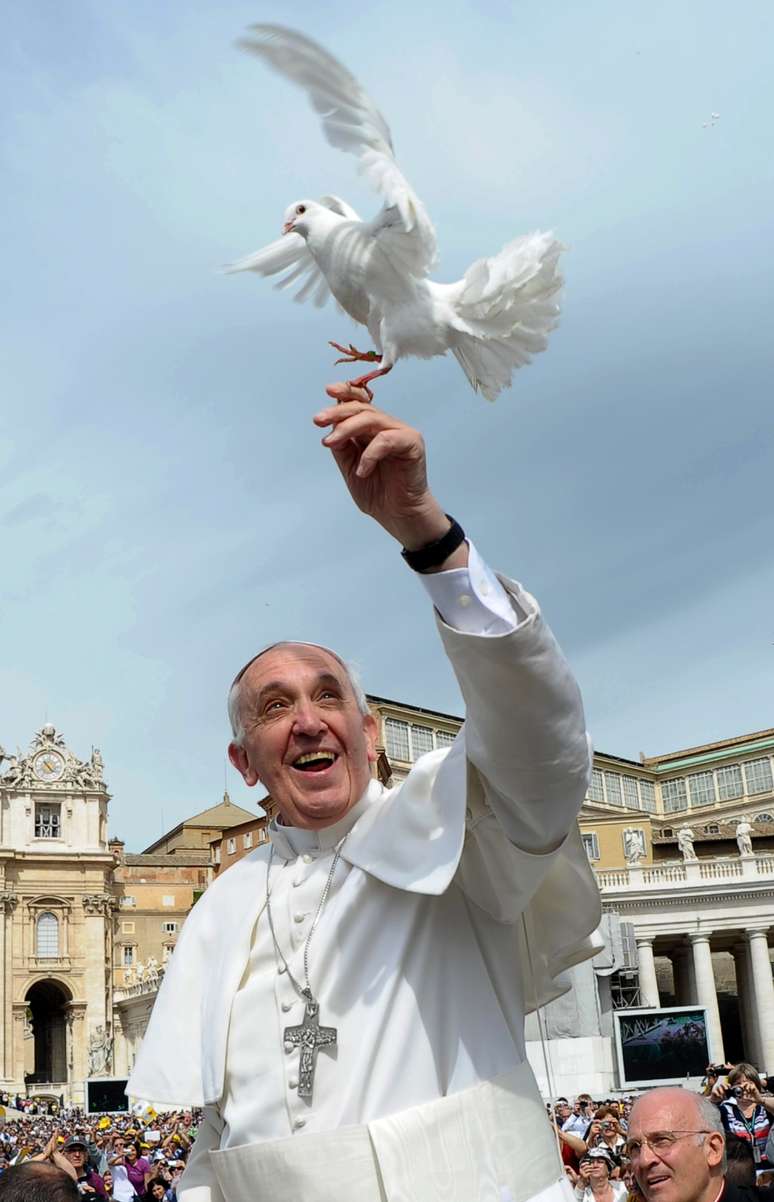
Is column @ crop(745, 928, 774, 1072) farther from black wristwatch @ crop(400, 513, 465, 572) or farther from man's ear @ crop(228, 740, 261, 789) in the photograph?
black wristwatch @ crop(400, 513, 465, 572)

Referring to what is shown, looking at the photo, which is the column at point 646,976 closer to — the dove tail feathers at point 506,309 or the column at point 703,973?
the column at point 703,973

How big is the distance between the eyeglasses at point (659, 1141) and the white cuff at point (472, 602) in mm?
1822

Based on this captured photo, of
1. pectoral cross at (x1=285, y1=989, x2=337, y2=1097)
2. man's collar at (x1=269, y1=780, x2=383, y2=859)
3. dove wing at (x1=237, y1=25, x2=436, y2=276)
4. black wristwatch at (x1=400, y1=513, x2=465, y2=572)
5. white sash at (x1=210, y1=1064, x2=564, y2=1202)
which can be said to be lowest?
white sash at (x1=210, y1=1064, x2=564, y2=1202)

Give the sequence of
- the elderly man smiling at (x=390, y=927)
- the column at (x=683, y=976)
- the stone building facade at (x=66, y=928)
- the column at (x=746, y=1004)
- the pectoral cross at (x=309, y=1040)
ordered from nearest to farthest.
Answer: the elderly man smiling at (x=390, y=927) < the pectoral cross at (x=309, y=1040) < the column at (x=746, y=1004) < the column at (x=683, y=976) < the stone building facade at (x=66, y=928)

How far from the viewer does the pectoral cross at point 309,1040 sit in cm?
237

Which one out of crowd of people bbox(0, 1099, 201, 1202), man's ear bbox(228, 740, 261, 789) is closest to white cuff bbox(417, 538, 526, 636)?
man's ear bbox(228, 740, 261, 789)

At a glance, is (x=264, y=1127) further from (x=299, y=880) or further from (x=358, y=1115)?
(x=299, y=880)

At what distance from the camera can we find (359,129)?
2627 millimetres

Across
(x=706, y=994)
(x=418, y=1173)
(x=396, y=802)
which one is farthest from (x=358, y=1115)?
(x=706, y=994)

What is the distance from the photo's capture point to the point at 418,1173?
222cm

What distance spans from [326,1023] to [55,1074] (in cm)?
6804

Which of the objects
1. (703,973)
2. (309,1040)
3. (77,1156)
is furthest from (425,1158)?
(703,973)

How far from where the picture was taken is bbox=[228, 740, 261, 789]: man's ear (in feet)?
9.20

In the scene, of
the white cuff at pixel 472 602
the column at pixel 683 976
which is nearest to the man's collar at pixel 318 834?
the white cuff at pixel 472 602
